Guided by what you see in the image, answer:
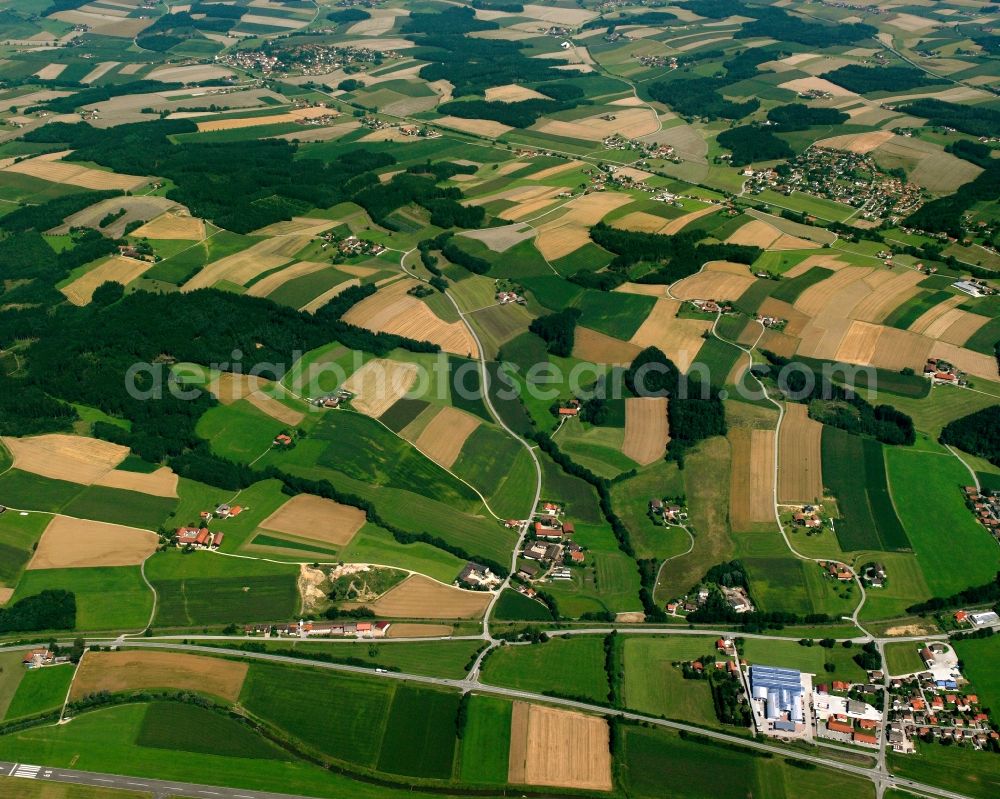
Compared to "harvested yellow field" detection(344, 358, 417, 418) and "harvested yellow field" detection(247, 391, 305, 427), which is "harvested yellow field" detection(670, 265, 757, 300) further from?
"harvested yellow field" detection(247, 391, 305, 427)

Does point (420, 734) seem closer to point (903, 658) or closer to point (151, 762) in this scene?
point (151, 762)

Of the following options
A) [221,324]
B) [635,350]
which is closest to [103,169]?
[221,324]

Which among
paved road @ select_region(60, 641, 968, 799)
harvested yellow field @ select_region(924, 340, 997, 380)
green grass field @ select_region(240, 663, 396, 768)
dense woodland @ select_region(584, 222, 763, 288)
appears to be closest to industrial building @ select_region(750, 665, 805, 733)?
paved road @ select_region(60, 641, 968, 799)

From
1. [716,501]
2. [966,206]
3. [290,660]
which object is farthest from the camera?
[966,206]

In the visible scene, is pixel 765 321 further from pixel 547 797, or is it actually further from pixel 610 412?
pixel 547 797

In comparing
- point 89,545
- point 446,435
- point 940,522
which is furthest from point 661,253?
point 89,545
